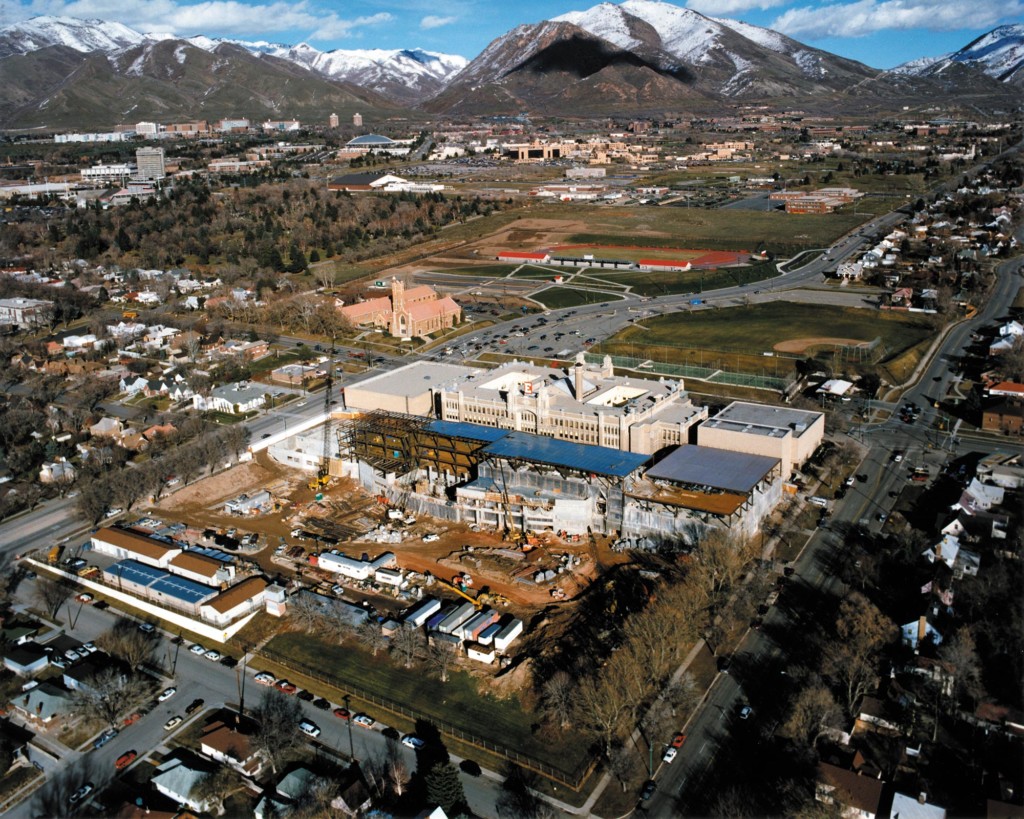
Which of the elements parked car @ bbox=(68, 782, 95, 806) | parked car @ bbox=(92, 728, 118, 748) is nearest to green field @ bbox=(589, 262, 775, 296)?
parked car @ bbox=(92, 728, 118, 748)

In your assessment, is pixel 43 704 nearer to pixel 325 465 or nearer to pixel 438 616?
pixel 438 616

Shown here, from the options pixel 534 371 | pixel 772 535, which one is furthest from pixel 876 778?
pixel 534 371

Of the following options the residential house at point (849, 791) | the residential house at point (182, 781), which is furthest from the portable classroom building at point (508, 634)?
the residential house at point (849, 791)

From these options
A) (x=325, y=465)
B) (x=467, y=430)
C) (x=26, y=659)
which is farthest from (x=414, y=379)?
(x=26, y=659)

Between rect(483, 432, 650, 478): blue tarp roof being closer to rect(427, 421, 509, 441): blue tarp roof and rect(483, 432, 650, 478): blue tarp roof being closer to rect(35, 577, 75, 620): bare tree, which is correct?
rect(427, 421, 509, 441): blue tarp roof

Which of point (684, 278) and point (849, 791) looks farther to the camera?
point (684, 278)
